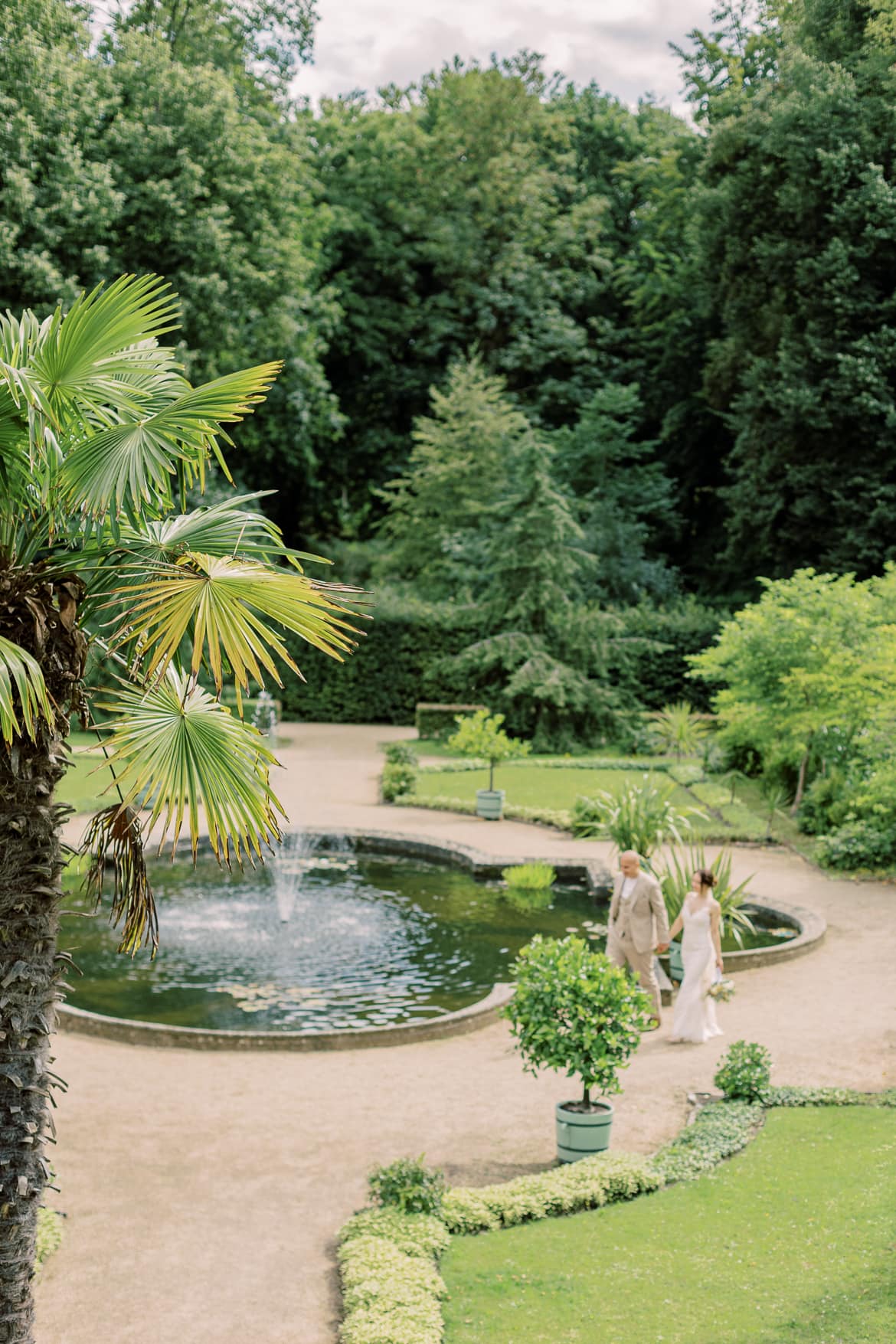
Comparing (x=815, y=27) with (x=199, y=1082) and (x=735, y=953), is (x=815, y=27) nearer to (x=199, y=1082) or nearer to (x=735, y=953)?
(x=735, y=953)

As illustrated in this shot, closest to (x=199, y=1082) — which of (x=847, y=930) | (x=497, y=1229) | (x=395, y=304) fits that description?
(x=497, y=1229)

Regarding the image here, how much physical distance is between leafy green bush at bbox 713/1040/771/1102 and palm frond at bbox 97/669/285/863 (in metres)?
5.32

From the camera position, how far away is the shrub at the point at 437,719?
29188 millimetres

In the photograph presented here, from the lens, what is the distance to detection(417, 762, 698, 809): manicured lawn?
70.7 ft

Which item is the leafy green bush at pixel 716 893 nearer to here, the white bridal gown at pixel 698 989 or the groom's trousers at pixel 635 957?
the groom's trousers at pixel 635 957

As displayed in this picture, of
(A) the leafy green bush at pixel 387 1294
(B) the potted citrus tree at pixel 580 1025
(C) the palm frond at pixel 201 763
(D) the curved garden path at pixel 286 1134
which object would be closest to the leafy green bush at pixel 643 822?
(D) the curved garden path at pixel 286 1134

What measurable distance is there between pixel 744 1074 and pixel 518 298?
37725mm

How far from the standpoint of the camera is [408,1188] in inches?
280

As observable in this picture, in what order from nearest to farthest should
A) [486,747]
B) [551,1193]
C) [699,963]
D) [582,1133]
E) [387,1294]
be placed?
1. [387,1294]
2. [551,1193]
3. [582,1133]
4. [699,963]
5. [486,747]

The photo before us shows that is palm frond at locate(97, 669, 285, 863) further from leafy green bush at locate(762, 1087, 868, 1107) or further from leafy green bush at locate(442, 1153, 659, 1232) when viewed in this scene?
leafy green bush at locate(762, 1087, 868, 1107)

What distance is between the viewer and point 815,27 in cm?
2844

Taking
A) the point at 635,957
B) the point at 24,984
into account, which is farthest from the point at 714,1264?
the point at 635,957

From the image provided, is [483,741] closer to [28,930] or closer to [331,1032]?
[331,1032]

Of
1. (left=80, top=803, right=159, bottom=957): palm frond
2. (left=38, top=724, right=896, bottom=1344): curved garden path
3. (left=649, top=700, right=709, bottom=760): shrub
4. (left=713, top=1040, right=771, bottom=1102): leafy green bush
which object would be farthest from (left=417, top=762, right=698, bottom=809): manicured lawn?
(left=80, top=803, right=159, bottom=957): palm frond
